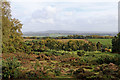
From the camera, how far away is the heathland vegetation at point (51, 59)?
7324 mm

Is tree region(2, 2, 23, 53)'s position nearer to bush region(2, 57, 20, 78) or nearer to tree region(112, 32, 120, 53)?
bush region(2, 57, 20, 78)

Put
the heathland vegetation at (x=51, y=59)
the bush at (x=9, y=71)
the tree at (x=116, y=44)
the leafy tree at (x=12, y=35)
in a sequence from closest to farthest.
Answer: the bush at (x=9, y=71) → the heathland vegetation at (x=51, y=59) → the leafy tree at (x=12, y=35) → the tree at (x=116, y=44)

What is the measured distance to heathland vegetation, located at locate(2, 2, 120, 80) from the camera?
7.32 meters

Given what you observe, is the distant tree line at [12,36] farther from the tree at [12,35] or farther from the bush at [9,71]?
the bush at [9,71]

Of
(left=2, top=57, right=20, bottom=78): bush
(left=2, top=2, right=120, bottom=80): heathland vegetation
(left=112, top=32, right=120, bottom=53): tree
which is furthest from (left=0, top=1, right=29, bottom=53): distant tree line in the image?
(left=112, top=32, right=120, bottom=53): tree

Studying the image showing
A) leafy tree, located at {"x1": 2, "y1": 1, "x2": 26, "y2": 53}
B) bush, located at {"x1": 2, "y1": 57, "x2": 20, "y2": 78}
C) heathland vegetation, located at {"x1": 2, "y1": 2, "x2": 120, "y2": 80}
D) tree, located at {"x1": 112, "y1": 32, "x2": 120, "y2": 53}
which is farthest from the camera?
tree, located at {"x1": 112, "y1": 32, "x2": 120, "y2": 53}

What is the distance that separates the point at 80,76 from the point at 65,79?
0.80 metres

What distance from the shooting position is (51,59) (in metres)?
11.9

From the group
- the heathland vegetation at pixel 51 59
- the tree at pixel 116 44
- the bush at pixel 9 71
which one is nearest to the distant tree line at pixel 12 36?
the heathland vegetation at pixel 51 59

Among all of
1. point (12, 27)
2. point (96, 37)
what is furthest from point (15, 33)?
point (96, 37)

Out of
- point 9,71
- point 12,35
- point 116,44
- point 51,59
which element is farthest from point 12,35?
point 116,44

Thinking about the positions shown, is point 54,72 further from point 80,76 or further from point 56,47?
point 56,47

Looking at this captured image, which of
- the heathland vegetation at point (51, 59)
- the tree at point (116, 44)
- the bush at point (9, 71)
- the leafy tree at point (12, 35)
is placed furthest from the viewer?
the tree at point (116, 44)

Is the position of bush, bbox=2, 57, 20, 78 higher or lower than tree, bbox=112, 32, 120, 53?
lower
